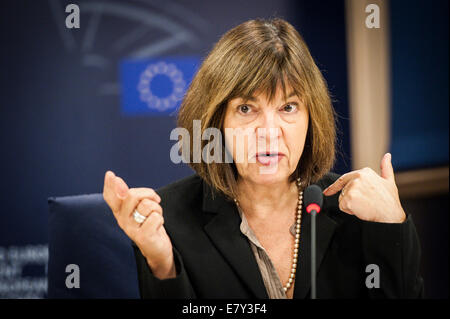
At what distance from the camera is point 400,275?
4.32 feet

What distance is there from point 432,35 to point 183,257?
204cm

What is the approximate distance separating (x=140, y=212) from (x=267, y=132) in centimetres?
39

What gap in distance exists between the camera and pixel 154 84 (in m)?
2.58

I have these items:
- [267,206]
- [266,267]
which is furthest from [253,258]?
[267,206]

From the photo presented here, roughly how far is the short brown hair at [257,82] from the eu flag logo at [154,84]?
3.42ft

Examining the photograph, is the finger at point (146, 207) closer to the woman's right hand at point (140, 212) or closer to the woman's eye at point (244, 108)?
the woman's right hand at point (140, 212)

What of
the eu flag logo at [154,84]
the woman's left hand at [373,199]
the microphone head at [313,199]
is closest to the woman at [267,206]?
the woman's left hand at [373,199]

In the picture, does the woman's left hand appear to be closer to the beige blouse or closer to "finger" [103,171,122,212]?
the beige blouse

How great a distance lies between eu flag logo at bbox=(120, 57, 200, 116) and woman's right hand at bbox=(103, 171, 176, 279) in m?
1.38

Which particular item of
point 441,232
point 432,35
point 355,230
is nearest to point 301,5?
point 432,35

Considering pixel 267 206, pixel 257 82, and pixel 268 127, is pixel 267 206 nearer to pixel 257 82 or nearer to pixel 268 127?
pixel 268 127

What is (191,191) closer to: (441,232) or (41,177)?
(41,177)

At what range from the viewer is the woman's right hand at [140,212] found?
1174 millimetres

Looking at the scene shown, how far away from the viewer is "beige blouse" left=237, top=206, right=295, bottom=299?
142cm
